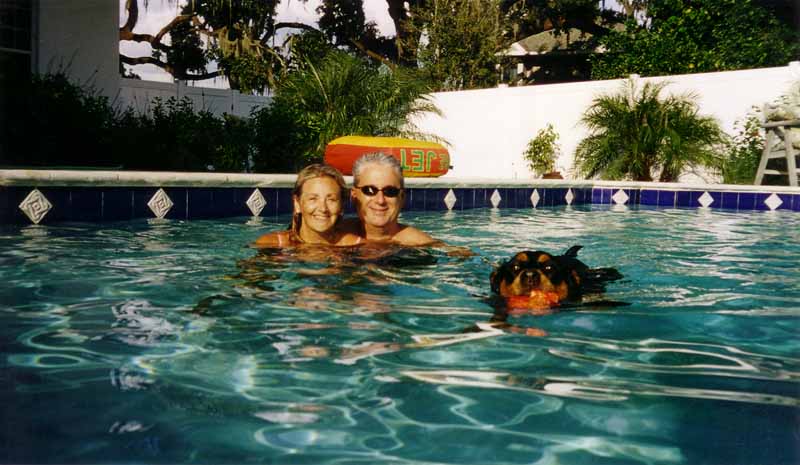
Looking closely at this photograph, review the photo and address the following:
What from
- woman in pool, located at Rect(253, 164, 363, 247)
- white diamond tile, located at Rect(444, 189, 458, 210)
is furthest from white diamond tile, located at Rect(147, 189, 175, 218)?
white diamond tile, located at Rect(444, 189, 458, 210)

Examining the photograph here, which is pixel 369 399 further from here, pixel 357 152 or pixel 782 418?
pixel 357 152

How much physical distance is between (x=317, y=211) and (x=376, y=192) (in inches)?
16.7

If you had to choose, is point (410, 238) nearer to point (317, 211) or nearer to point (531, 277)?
point (317, 211)

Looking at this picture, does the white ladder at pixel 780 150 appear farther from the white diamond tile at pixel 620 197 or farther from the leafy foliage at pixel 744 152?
the white diamond tile at pixel 620 197

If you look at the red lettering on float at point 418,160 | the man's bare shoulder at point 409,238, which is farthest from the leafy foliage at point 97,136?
the man's bare shoulder at point 409,238

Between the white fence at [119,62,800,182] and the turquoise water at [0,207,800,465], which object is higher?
the white fence at [119,62,800,182]

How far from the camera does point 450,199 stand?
31.7 feet

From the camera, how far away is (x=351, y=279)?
3.94 metres

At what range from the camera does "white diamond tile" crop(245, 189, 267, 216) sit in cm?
757

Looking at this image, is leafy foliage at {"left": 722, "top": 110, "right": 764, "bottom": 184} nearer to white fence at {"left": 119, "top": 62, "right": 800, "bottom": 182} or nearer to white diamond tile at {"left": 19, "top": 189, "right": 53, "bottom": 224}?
white fence at {"left": 119, "top": 62, "right": 800, "bottom": 182}

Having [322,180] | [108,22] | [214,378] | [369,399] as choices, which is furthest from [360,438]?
[108,22]

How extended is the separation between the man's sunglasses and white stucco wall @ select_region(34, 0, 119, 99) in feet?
24.6

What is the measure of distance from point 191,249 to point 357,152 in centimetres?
658

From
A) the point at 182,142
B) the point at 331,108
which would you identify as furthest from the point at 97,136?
the point at 331,108
